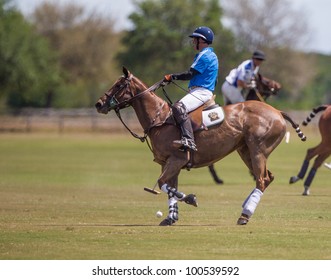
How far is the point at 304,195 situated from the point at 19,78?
60.4 m

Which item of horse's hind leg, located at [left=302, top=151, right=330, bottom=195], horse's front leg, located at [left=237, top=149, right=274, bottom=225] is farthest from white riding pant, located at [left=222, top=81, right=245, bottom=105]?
horse's front leg, located at [left=237, top=149, right=274, bottom=225]

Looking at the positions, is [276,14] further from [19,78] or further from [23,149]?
[23,149]

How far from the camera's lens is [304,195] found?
26.5 metres

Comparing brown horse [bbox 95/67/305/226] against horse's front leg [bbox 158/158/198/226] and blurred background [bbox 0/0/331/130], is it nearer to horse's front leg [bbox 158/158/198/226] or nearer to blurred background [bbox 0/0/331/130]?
horse's front leg [bbox 158/158/198/226]

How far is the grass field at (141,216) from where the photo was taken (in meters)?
16.0

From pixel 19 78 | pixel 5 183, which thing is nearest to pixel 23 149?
pixel 5 183

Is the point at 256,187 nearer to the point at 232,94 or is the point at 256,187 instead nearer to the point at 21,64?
the point at 232,94

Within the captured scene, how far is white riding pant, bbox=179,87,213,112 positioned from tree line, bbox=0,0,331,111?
62.9 metres

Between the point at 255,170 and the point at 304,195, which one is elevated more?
the point at 255,170

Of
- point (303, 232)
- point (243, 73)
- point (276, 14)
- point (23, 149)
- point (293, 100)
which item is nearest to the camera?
point (303, 232)

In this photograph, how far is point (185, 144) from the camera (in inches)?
752

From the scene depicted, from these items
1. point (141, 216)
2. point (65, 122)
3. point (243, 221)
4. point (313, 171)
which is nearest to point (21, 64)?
point (65, 122)

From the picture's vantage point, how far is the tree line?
87562 mm

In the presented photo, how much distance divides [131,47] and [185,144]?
80.3 meters
